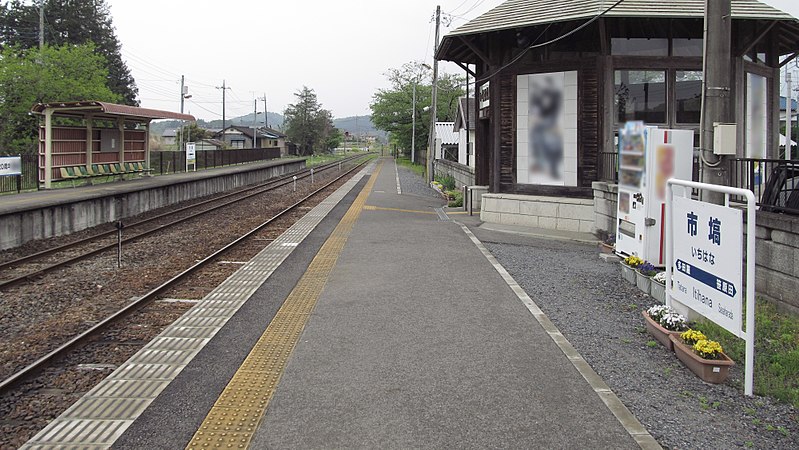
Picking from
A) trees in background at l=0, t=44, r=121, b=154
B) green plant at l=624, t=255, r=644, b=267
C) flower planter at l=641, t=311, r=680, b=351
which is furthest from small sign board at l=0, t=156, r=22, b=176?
flower planter at l=641, t=311, r=680, b=351

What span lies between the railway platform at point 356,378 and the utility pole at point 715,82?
2622 millimetres

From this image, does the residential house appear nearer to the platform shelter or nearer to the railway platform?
the platform shelter

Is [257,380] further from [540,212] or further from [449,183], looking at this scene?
[449,183]

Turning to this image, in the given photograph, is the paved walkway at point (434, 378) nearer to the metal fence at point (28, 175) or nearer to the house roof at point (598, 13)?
the house roof at point (598, 13)

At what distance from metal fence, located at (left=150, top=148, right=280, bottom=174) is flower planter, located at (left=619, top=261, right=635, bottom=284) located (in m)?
25.8

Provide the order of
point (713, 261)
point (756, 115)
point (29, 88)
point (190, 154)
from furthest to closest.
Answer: point (190, 154) < point (29, 88) < point (756, 115) < point (713, 261)

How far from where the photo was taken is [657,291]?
7.84 m

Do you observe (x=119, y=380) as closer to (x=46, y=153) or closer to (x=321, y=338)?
(x=321, y=338)

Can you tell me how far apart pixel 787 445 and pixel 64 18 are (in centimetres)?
6287

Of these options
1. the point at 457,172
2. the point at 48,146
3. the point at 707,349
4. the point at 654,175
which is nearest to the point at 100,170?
the point at 48,146

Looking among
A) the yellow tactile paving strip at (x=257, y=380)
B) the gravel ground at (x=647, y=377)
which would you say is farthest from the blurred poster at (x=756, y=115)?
the yellow tactile paving strip at (x=257, y=380)

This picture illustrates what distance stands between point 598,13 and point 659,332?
29.5ft

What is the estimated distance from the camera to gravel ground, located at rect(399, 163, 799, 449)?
4113 millimetres

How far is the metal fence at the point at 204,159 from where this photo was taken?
3388 centimetres
